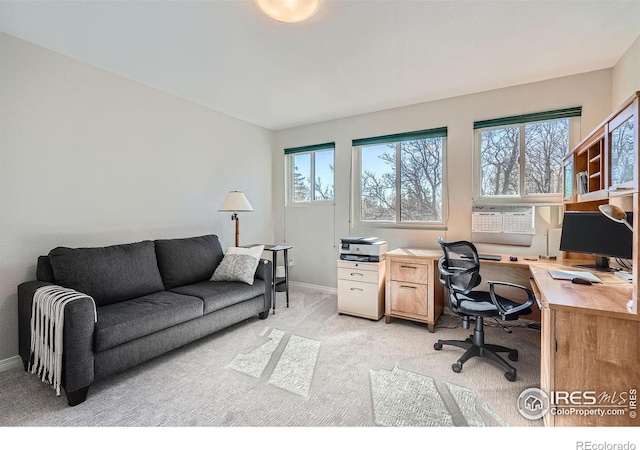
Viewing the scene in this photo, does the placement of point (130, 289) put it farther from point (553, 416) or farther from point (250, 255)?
point (553, 416)

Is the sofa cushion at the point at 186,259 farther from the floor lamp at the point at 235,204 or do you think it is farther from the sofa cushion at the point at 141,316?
the floor lamp at the point at 235,204

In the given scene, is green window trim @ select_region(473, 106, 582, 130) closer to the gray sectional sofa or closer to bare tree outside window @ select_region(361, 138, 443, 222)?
bare tree outside window @ select_region(361, 138, 443, 222)

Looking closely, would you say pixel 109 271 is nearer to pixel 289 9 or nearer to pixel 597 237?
pixel 289 9

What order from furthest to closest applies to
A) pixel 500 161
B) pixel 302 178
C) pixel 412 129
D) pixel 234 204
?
pixel 302 178 → pixel 412 129 → pixel 234 204 → pixel 500 161

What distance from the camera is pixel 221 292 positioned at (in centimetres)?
271

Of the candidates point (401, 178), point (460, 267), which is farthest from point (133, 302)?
point (401, 178)

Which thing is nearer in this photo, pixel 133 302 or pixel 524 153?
pixel 133 302

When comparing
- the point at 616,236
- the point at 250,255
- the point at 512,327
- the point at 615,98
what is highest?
the point at 615,98

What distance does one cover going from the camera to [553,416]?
56.2 inches

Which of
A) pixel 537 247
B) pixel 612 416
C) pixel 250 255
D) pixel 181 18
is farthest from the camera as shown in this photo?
pixel 250 255

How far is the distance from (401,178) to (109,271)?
128 inches

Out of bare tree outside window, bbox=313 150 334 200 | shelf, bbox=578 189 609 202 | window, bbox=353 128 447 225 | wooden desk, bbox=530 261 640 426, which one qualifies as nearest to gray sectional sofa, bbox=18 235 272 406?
bare tree outside window, bbox=313 150 334 200
